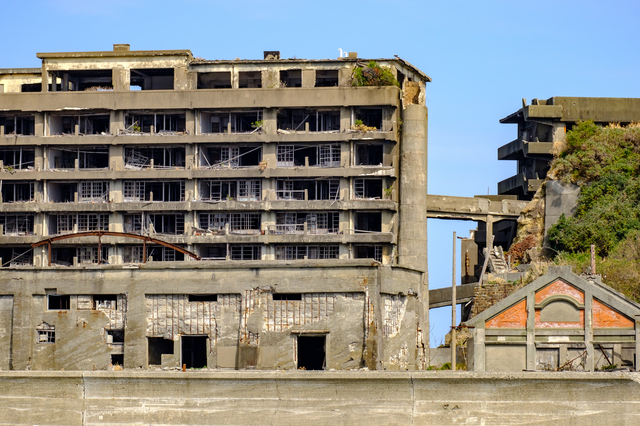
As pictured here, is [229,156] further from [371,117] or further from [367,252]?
[367,252]

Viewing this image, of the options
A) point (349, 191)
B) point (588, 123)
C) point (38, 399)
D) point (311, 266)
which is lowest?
point (38, 399)

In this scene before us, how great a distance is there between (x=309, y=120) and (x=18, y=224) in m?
23.3

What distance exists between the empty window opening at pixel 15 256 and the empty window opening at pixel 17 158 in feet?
20.1

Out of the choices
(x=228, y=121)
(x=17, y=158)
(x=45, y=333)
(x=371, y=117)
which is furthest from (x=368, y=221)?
(x=45, y=333)

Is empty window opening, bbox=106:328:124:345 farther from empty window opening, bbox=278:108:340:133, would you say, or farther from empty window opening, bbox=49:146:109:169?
empty window opening, bbox=49:146:109:169

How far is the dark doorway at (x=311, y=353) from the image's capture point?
54378 millimetres

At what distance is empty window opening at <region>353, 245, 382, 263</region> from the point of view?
74.6m

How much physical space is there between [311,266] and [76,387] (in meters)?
18.8

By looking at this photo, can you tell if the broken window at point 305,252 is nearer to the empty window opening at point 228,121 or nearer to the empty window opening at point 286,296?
the empty window opening at point 228,121

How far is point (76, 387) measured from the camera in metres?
34.8

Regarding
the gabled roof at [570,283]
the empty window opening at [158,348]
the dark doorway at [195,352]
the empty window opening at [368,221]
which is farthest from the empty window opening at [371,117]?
the gabled roof at [570,283]

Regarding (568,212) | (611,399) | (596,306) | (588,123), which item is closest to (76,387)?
(611,399)

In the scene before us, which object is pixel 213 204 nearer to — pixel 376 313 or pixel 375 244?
pixel 375 244

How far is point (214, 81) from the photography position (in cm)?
7938
